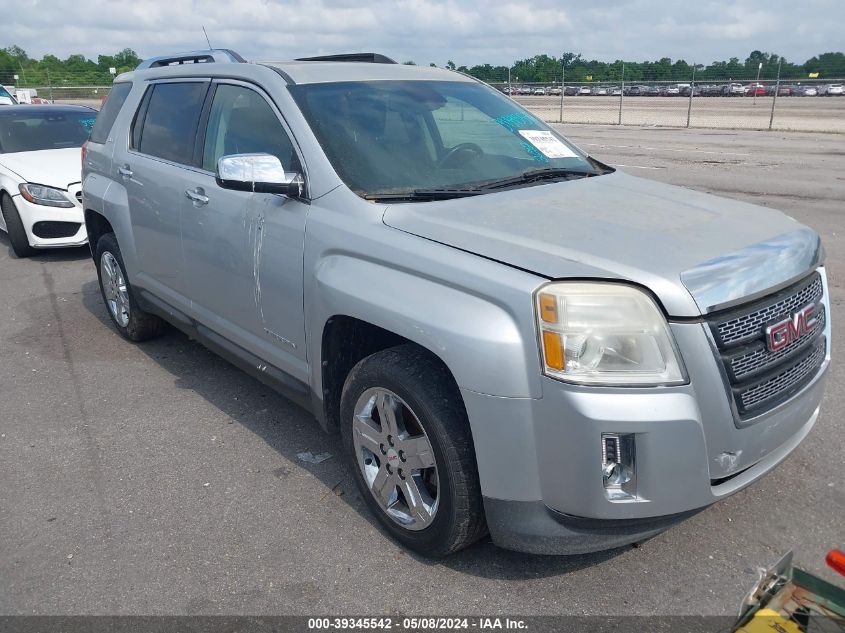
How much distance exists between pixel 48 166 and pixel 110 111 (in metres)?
3.58

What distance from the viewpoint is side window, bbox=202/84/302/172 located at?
3.66 meters

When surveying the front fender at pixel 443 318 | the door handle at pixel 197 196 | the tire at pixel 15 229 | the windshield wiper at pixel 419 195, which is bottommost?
the tire at pixel 15 229

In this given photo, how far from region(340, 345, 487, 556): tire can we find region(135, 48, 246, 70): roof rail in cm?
238

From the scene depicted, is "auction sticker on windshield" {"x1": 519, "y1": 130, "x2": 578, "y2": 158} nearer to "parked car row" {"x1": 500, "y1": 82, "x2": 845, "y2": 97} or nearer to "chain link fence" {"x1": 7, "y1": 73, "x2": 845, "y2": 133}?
"chain link fence" {"x1": 7, "y1": 73, "x2": 845, "y2": 133}

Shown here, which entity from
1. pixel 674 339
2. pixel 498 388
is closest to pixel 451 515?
Answer: pixel 498 388

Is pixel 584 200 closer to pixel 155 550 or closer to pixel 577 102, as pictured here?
pixel 155 550

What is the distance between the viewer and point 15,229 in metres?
8.51

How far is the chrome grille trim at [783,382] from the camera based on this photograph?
8.46 ft

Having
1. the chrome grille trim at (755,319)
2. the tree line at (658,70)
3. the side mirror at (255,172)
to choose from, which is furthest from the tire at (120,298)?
the tree line at (658,70)

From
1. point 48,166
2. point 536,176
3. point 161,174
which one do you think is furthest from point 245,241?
point 48,166

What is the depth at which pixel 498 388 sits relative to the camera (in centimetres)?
250

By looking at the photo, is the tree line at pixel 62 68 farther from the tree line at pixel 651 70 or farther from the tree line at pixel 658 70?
the tree line at pixel 658 70

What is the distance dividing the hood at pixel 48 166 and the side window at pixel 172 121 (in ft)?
12.6

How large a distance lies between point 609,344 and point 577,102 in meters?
36.8
